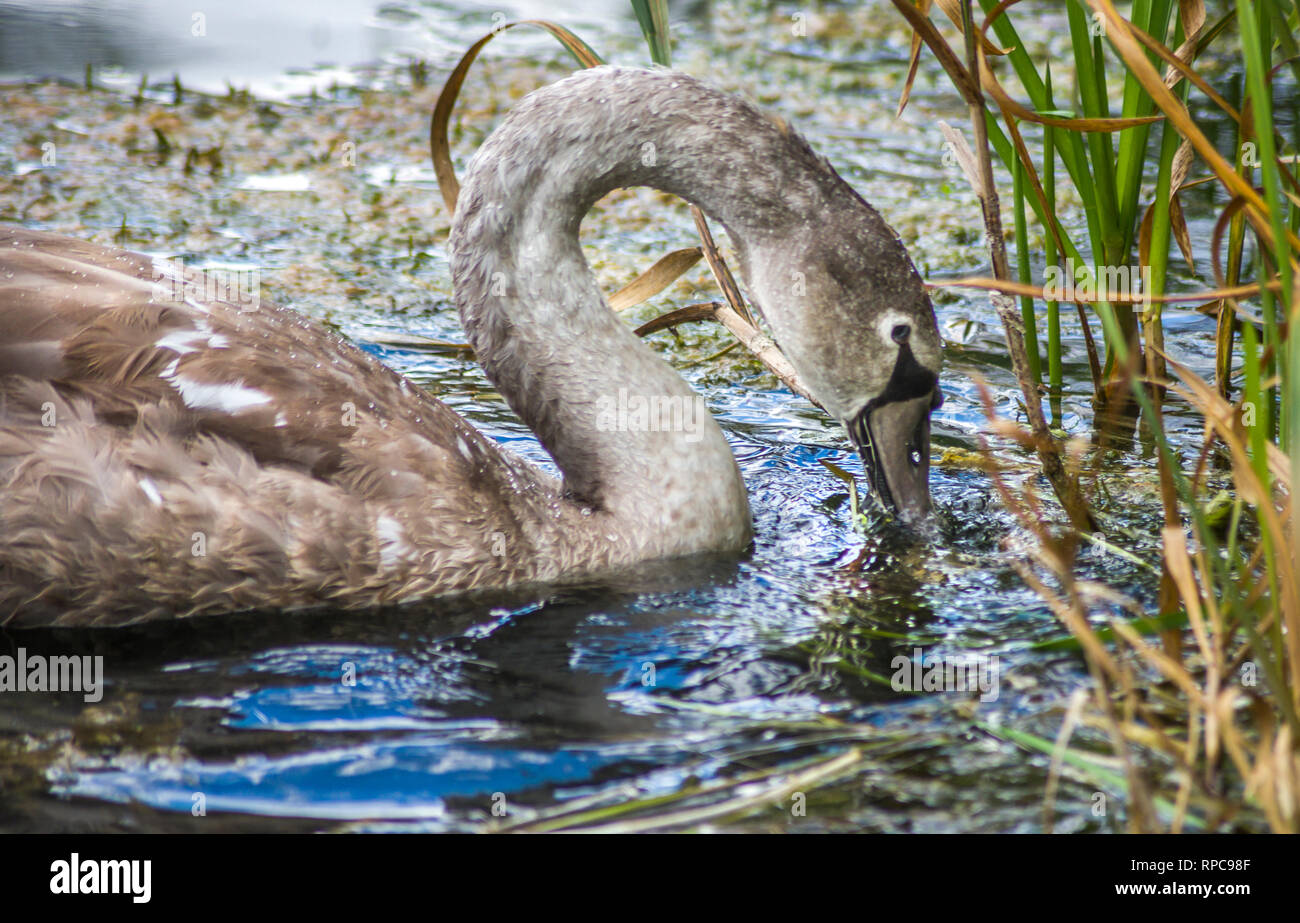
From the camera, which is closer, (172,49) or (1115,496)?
(1115,496)

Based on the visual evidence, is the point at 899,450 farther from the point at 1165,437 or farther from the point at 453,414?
the point at 453,414

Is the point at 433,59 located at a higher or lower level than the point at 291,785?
higher

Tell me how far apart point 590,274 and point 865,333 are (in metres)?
0.78

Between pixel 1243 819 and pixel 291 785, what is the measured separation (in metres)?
1.79

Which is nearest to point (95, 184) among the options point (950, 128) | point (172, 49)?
point (172, 49)

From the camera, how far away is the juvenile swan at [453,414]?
3.45 meters

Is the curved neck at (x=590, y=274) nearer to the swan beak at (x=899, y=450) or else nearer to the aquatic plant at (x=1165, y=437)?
the swan beak at (x=899, y=450)

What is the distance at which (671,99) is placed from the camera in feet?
12.5

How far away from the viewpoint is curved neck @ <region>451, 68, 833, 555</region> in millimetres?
3807

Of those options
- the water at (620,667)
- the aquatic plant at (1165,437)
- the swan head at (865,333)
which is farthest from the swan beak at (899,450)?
→ the aquatic plant at (1165,437)

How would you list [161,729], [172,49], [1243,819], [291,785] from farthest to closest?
[172,49], [161,729], [291,785], [1243,819]

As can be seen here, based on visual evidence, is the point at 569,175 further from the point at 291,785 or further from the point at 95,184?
the point at 95,184

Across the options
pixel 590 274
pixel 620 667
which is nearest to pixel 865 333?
pixel 590 274

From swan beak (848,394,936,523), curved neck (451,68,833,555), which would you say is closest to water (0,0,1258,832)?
swan beak (848,394,936,523)
